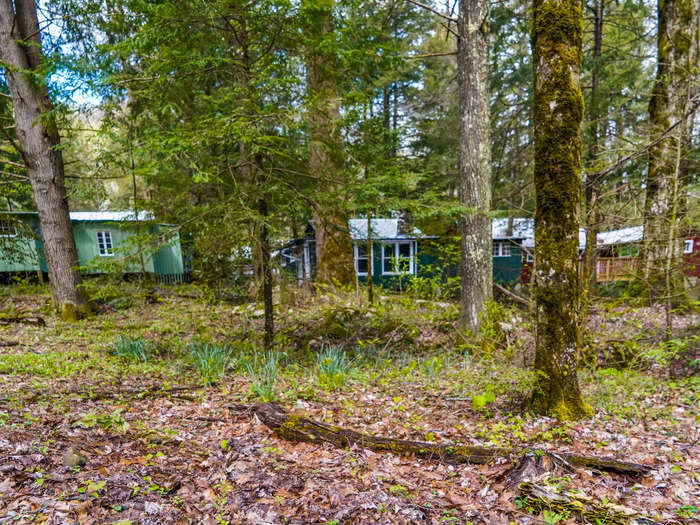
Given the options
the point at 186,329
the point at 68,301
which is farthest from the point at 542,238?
the point at 68,301

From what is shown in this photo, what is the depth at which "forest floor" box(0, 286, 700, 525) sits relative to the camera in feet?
7.11

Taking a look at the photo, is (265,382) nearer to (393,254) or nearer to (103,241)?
(393,254)

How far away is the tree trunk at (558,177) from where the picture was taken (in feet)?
10.0

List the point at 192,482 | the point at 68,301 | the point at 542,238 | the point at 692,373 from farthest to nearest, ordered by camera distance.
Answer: the point at 68,301
the point at 692,373
the point at 542,238
the point at 192,482

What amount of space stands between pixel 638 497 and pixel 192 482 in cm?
289

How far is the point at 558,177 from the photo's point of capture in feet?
10.1

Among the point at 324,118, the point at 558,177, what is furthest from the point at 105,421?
the point at 324,118

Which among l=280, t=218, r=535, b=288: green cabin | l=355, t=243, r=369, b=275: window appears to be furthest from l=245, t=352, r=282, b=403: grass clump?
l=355, t=243, r=369, b=275: window

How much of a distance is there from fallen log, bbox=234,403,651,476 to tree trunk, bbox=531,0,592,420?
82 cm

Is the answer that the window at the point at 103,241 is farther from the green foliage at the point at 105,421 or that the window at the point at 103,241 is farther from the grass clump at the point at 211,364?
the green foliage at the point at 105,421

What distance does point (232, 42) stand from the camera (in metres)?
5.40

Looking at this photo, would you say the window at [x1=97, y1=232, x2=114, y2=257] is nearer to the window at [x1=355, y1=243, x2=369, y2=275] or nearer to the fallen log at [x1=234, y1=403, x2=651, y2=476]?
the window at [x1=355, y1=243, x2=369, y2=275]

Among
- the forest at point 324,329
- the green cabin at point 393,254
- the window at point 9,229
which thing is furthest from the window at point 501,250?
the window at point 9,229

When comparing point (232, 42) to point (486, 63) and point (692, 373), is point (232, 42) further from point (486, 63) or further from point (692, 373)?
point (692, 373)
